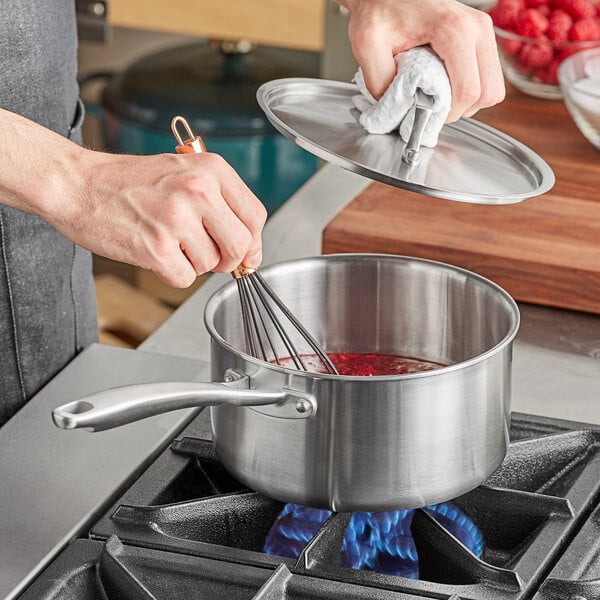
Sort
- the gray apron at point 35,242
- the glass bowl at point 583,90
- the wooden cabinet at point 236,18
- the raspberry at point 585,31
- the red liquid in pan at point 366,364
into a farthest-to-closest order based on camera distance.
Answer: the wooden cabinet at point 236,18
the raspberry at point 585,31
the glass bowl at point 583,90
the gray apron at point 35,242
the red liquid in pan at point 366,364

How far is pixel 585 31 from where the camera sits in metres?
1.24

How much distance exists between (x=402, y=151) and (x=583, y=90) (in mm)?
478

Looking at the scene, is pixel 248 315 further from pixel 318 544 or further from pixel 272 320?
pixel 318 544

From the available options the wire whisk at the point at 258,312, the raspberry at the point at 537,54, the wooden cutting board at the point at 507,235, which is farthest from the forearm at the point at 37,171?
the raspberry at the point at 537,54

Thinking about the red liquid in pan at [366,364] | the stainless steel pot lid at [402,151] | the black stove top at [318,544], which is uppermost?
the stainless steel pot lid at [402,151]

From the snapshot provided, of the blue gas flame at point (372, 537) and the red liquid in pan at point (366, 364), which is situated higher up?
the red liquid in pan at point (366, 364)

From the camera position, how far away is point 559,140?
1.16 meters

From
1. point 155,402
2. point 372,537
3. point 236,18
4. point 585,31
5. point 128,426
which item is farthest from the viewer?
point 236,18

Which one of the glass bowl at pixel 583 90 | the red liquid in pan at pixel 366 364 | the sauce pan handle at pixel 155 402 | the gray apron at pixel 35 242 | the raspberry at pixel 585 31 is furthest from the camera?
the raspberry at pixel 585 31

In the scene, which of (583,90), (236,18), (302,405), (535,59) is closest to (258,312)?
(302,405)

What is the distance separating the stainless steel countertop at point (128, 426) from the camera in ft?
2.07

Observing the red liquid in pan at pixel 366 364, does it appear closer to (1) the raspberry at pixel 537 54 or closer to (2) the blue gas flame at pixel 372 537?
(2) the blue gas flame at pixel 372 537

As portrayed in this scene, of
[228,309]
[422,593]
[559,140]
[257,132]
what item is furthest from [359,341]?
[257,132]

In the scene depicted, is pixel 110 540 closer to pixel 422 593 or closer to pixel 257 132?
pixel 422 593
